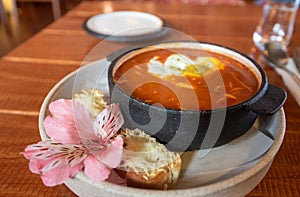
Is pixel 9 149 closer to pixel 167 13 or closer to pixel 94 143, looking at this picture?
pixel 94 143

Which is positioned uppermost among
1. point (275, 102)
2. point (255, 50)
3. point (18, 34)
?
point (275, 102)

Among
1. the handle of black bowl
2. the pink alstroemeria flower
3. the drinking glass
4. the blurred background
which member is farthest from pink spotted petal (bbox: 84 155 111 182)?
the blurred background

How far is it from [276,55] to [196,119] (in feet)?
1.70

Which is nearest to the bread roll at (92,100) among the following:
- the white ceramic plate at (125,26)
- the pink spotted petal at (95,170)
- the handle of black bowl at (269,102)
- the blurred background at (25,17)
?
the pink spotted petal at (95,170)

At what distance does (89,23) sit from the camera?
107cm

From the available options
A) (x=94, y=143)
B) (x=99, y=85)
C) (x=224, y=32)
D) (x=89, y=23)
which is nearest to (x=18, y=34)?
(x=89, y=23)

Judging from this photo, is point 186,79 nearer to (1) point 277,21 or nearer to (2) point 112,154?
(2) point 112,154

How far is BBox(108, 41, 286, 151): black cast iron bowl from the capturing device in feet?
1.62

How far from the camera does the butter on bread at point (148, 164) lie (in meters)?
0.45

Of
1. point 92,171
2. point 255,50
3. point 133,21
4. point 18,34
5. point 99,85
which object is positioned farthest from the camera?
point 18,34

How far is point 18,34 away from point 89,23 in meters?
1.58

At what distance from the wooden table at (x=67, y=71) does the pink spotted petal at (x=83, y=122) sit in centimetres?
8

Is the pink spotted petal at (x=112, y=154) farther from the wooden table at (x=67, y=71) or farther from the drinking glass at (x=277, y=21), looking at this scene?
the drinking glass at (x=277, y=21)

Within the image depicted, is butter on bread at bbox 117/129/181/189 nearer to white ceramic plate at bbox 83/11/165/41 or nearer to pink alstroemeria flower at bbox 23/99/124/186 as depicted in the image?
pink alstroemeria flower at bbox 23/99/124/186
